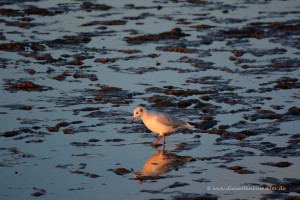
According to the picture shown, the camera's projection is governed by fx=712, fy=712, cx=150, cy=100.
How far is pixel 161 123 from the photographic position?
14492 mm

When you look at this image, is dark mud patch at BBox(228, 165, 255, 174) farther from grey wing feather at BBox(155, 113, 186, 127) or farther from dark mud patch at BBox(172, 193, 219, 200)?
grey wing feather at BBox(155, 113, 186, 127)

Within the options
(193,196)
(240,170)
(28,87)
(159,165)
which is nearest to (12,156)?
(159,165)

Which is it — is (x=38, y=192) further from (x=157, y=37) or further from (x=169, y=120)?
(x=157, y=37)

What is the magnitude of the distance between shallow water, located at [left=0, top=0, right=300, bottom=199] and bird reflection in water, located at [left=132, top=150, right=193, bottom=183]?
36mm

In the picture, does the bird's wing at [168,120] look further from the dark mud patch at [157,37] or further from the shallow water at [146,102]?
the dark mud patch at [157,37]

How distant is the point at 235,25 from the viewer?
88.2 ft

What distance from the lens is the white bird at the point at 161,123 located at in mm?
14508

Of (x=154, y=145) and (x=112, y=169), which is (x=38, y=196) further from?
(x=154, y=145)

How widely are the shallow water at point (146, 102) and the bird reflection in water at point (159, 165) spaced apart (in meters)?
0.04

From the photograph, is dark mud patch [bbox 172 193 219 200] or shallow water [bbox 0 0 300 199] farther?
shallow water [bbox 0 0 300 199]

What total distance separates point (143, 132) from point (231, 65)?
6.32 m

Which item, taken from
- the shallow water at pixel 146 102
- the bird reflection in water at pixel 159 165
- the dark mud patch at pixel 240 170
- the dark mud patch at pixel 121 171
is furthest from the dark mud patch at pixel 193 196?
the dark mud patch at pixel 121 171

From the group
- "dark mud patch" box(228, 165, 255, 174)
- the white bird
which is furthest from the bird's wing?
"dark mud patch" box(228, 165, 255, 174)

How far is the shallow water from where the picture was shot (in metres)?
12.3
